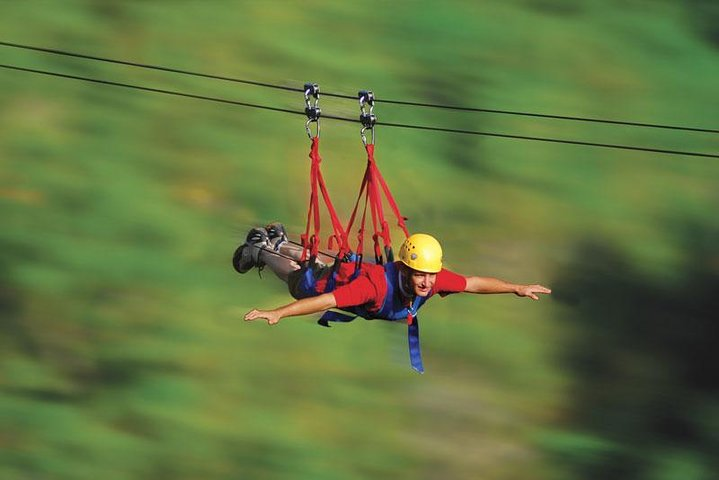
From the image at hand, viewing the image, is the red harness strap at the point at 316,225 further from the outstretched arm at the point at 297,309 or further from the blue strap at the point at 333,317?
the outstretched arm at the point at 297,309

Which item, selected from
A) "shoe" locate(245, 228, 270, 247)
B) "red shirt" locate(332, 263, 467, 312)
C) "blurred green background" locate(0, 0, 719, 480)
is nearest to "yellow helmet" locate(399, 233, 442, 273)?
"red shirt" locate(332, 263, 467, 312)

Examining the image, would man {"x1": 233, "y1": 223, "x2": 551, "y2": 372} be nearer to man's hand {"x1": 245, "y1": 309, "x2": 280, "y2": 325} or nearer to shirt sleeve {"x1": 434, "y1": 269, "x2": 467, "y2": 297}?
shirt sleeve {"x1": 434, "y1": 269, "x2": 467, "y2": 297}

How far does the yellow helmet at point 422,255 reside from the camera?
8.34 meters

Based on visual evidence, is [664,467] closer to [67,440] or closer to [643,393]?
[643,393]

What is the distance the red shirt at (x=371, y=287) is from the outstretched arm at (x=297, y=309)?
0.08 m

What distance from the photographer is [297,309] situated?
7.68 metres

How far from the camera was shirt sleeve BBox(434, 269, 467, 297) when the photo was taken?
8.62 metres

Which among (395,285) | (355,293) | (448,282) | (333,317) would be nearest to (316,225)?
(333,317)

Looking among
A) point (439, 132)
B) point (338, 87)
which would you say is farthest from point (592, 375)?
point (338, 87)

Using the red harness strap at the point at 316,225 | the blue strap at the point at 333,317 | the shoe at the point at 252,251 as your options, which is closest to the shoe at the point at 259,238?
the shoe at the point at 252,251

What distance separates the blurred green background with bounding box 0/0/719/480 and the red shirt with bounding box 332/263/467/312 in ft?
19.0

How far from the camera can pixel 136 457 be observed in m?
16.0

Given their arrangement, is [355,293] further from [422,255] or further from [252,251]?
[252,251]

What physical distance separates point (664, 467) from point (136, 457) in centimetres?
596
